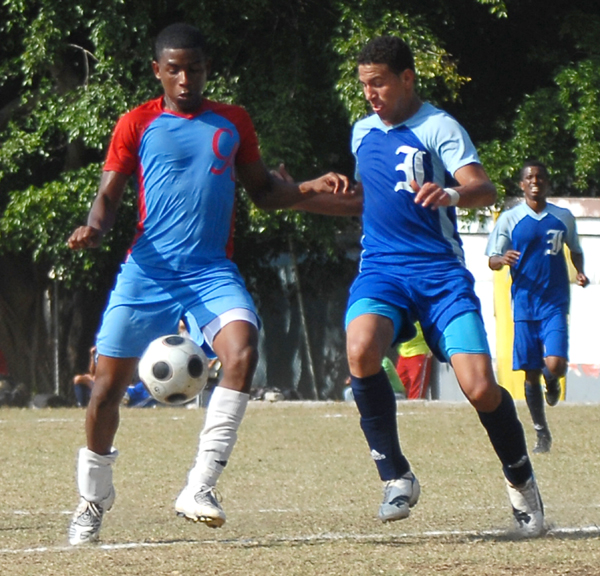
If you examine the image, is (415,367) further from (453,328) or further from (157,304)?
(157,304)

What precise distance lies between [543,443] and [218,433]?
4.95 m

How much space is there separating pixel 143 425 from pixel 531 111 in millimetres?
7658

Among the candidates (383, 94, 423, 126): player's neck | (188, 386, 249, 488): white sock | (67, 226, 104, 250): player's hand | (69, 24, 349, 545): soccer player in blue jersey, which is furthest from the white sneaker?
(383, 94, 423, 126): player's neck

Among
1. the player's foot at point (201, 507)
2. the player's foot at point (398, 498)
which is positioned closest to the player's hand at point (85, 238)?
the player's foot at point (201, 507)

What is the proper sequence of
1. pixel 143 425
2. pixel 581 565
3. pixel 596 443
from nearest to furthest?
pixel 581 565, pixel 596 443, pixel 143 425

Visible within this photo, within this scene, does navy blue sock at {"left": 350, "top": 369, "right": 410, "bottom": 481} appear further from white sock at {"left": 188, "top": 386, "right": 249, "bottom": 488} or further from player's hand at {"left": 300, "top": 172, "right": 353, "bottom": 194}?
player's hand at {"left": 300, "top": 172, "right": 353, "bottom": 194}

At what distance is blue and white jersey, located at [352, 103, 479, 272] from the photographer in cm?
590

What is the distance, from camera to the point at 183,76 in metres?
5.88

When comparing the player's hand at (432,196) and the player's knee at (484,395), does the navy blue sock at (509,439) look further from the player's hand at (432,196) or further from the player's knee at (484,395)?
the player's hand at (432,196)

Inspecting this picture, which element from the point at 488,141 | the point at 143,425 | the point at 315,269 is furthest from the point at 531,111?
the point at 143,425

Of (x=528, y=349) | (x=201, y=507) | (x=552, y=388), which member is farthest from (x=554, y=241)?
(x=201, y=507)

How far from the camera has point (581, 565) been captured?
16.3 ft

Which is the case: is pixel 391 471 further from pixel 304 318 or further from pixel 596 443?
pixel 304 318

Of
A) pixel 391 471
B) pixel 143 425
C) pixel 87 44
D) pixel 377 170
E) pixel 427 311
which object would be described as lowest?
pixel 143 425
